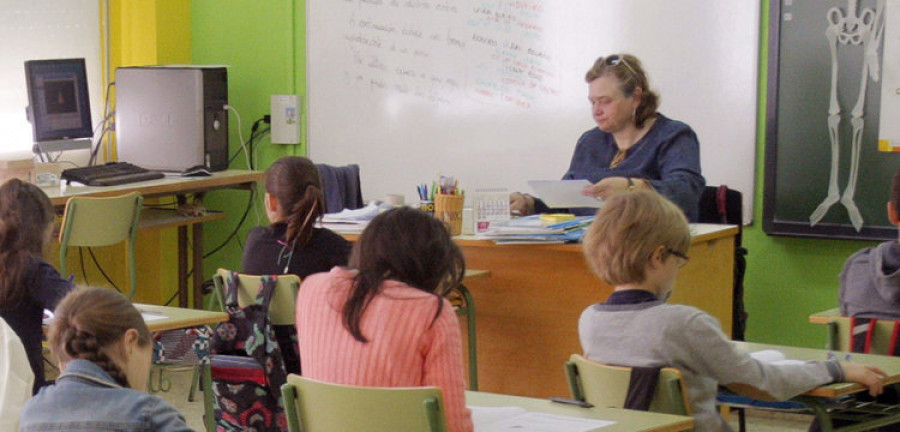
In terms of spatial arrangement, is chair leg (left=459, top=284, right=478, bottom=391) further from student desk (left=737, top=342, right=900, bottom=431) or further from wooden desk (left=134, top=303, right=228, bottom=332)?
student desk (left=737, top=342, right=900, bottom=431)

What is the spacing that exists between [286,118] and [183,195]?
0.62m

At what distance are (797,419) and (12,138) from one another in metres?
3.74

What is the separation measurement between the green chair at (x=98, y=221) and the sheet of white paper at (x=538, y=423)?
319 centimetres

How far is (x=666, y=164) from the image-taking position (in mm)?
4340

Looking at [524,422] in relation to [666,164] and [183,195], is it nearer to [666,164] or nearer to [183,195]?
[666,164]

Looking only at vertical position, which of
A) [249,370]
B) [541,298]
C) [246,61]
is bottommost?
[249,370]

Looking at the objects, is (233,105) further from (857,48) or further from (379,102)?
(857,48)

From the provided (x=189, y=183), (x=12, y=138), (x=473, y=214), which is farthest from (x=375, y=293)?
(x=12, y=138)

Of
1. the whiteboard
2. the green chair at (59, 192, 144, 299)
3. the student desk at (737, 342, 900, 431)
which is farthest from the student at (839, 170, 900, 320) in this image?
the green chair at (59, 192, 144, 299)

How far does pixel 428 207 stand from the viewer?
176 inches

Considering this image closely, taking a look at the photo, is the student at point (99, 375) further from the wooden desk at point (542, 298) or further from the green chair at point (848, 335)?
the wooden desk at point (542, 298)

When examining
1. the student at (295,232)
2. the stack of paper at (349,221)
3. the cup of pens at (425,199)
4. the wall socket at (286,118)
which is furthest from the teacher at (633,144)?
the wall socket at (286,118)

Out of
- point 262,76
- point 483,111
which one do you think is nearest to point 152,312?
point 483,111

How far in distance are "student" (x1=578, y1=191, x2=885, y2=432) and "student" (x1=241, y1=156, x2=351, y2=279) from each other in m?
1.35
